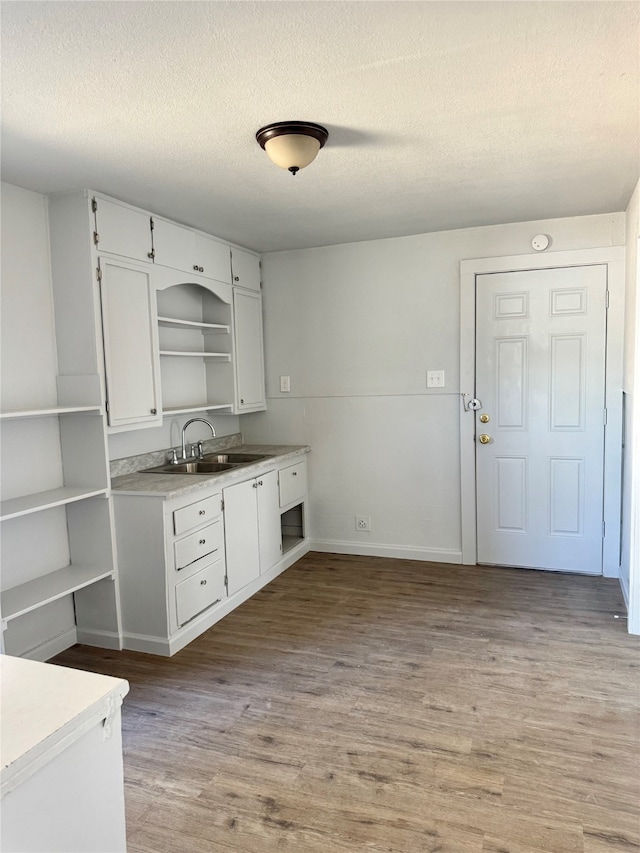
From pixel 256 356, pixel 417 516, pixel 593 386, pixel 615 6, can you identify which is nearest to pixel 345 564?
pixel 417 516

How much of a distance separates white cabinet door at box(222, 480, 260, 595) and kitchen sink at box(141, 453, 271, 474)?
0.17 metres

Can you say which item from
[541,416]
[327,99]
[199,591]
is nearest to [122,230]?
[327,99]

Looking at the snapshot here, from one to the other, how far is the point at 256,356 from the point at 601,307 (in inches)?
96.7

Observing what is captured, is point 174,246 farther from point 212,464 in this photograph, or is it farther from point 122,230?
point 212,464

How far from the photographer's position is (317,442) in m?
4.57

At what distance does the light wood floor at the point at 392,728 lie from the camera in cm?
182

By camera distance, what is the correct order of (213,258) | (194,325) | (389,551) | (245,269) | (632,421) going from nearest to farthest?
(632,421)
(194,325)
(213,258)
(245,269)
(389,551)

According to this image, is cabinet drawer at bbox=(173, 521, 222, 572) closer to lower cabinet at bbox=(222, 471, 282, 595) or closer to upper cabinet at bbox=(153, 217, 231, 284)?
lower cabinet at bbox=(222, 471, 282, 595)

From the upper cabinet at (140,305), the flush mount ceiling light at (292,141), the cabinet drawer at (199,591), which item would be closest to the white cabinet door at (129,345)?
the upper cabinet at (140,305)

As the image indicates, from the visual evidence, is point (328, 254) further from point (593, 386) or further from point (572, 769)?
point (572, 769)

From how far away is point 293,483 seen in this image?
4.38 m

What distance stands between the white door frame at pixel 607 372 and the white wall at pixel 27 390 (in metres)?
2.64

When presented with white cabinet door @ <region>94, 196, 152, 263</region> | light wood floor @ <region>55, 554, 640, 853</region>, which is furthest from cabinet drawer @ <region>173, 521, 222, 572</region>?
white cabinet door @ <region>94, 196, 152, 263</region>

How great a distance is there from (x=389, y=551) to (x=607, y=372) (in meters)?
1.99
